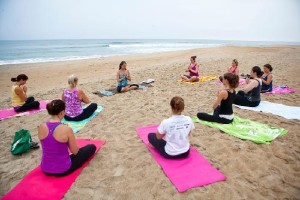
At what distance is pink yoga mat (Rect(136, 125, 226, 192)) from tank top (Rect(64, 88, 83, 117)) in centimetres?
262

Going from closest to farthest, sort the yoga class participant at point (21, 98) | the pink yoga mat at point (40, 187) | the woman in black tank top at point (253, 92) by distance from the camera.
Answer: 1. the pink yoga mat at point (40, 187)
2. the woman in black tank top at point (253, 92)
3. the yoga class participant at point (21, 98)

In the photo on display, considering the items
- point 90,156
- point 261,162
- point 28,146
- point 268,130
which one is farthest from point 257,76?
point 28,146

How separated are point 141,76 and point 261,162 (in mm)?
8714

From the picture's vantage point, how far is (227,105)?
15.2ft

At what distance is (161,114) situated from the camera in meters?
5.64

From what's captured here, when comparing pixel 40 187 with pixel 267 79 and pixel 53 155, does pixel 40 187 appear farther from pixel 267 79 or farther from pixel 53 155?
pixel 267 79

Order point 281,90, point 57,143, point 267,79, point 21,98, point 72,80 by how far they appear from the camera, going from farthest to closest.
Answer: point 281,90
point 267,79
point 21,98
point 72,80
point 57,143

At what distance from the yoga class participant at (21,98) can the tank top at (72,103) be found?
82.1 inches

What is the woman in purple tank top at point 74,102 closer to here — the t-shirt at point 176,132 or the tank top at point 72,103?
the tank top at point 72,103

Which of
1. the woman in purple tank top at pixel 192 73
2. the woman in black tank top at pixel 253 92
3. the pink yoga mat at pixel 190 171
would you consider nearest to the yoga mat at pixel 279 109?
the woman in black tank top at pixel 253 92

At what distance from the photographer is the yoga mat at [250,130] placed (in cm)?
412

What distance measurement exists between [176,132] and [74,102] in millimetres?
3149

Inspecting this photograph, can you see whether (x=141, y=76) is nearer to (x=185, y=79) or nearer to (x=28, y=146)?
(x=185, y=79)

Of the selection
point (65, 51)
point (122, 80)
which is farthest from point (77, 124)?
point (65, 51)
